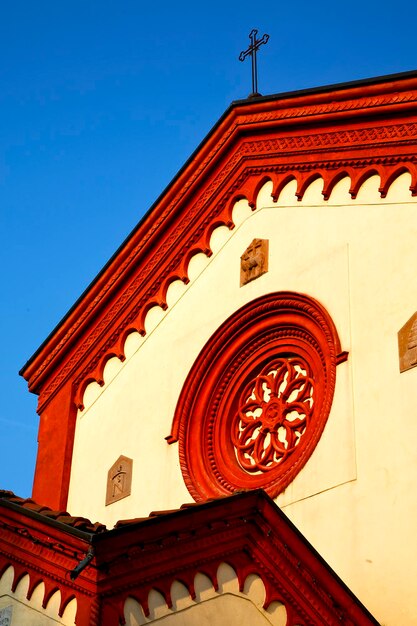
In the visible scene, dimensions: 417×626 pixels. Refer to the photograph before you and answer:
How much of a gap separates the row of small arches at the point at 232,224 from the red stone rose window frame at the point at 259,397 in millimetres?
1305

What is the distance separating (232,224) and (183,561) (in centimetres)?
682

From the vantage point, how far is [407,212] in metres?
15.3

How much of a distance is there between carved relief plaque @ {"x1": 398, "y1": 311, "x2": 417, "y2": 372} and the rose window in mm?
1696

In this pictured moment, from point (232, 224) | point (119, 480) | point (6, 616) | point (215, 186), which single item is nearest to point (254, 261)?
point (232, 224)

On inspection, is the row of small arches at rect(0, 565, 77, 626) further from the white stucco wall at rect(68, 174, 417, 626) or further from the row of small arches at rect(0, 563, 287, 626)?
the white stucco wall at rect(68, 174, 417, 626)

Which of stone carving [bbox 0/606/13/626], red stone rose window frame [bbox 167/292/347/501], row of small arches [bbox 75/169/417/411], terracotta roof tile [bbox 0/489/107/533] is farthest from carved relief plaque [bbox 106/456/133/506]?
stone carving [bbox 0/606/13/626]

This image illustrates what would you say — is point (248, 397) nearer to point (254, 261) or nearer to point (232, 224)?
point (254, 261)

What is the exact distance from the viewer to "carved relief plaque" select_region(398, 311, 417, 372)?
14.4 m

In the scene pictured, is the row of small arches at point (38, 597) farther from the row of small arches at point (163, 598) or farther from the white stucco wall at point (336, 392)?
the white stucco wall at point (336, 392)

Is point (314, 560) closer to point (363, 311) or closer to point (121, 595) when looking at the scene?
point (121, 595)

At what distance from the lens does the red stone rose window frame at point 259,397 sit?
617 inches

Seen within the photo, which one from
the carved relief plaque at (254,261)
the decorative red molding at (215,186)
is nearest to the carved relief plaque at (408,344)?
the decorative red molding at (215,186)

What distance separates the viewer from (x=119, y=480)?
1753 cm

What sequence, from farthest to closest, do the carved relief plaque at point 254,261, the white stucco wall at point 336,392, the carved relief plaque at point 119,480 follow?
1. the carved relief plaque at point 119,480
2. the carved relief plaque at point 254,261
3. the white stucco wall at point 336,392
